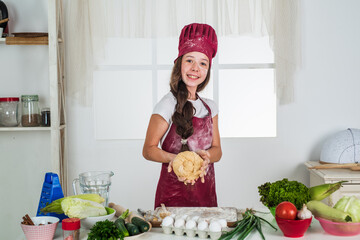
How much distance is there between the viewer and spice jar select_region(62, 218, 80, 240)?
6.40ft

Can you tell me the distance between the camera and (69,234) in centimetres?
198

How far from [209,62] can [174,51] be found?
38.6 inches

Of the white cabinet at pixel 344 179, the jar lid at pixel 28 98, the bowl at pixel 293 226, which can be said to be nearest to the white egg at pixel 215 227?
the bowl at pixel 293 226

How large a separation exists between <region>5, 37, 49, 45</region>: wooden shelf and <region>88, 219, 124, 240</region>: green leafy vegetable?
2318 mm

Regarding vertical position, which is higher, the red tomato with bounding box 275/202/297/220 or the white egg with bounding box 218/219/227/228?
the red tomato with bounding box 275/202/297/220

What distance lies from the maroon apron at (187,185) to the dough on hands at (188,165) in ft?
1.50

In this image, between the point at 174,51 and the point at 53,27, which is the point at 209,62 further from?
the point at 53,27

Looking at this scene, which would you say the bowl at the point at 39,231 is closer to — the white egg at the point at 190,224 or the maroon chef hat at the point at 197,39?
the white egg at the point at 190,224

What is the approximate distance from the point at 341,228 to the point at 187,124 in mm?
1254

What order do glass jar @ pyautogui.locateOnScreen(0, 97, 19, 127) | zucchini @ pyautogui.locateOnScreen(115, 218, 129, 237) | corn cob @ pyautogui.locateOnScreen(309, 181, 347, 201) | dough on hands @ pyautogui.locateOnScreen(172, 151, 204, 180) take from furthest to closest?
glass jar @ pyautogui.locateOnScreen(0, 97, 19, 127) < dough on hands @ pyautogui.locateOnScreen(172, 151, 204, 180) < corn cob @ pyautogui.locateOnScreen(309, 181, 347, 201) < zucchini @ pyautogui.locateOnScreen(115, 218, 129, 237)

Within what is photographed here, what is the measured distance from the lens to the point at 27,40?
12.2 ft

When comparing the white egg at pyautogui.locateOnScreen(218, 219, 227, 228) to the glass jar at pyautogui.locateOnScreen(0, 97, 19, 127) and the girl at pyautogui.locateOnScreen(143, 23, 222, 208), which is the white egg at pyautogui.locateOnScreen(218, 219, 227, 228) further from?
the glass jar at pyautogui.locateOnScreen(0, 97, 19, 127)

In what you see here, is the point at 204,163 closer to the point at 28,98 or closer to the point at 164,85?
the point at 164,85

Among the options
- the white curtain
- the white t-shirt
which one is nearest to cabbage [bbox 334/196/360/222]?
the white t-shirt
